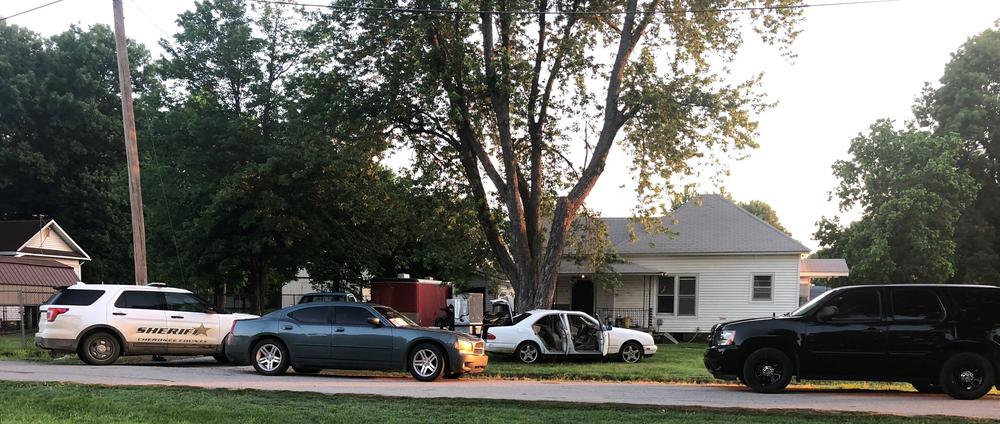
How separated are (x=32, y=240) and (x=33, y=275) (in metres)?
8.12

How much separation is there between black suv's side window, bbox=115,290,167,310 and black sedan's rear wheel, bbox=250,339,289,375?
3.10 meters

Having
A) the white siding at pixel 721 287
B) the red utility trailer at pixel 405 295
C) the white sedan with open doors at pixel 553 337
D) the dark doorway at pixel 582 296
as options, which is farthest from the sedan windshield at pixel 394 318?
the dark doorway at pixel 582 296

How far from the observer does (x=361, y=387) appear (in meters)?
12.7

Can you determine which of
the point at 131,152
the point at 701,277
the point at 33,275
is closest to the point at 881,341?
the point at 131,152

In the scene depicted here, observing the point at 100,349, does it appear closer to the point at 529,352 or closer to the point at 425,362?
the point at 425,362

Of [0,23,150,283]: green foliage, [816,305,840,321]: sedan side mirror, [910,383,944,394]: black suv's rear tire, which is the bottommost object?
[910,383,944,394]: black suv's rear tire

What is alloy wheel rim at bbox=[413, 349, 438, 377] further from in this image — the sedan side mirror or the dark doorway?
the dark doorway

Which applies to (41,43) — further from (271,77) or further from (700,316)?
(700,316)

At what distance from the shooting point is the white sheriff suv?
51.5 feet

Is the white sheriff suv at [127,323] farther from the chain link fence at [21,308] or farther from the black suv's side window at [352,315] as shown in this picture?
the chain link fence at [21,308]

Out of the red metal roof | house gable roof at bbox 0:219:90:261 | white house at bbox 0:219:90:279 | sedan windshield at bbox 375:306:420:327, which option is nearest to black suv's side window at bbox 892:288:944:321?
→ sedan windshield at bbox 375:306:420:327

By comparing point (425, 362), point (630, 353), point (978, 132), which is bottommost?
point (630, 353)

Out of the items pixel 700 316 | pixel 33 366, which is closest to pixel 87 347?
pixel 33 366

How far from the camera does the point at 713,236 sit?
31.6 meters
